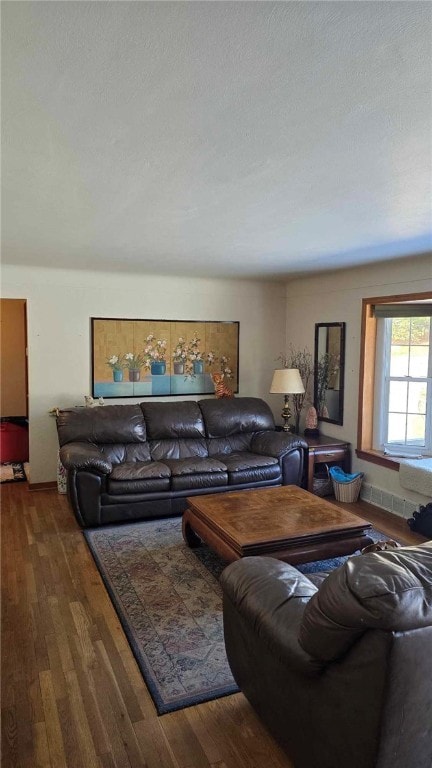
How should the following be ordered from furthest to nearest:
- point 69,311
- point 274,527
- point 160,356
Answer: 1. point 160,356
2. point 69,311
3. point 274,527

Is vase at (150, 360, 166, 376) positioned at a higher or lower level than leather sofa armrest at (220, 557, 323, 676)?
higher

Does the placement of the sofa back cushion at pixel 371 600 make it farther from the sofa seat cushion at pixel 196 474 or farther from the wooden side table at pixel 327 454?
the wooden side table at pixel 327 454

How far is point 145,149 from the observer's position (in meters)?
1.97

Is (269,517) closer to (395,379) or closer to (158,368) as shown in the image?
(395,379)

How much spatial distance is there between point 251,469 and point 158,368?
1.73 metres

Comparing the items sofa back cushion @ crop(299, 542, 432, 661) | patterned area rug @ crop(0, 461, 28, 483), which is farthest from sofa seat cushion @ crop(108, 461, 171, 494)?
sofa back cushion @ crop(299, 542, 432, 661)

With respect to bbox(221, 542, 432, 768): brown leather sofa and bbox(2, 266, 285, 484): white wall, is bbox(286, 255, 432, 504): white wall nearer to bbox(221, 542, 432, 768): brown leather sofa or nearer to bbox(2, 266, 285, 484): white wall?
bbox(2, 266, 285, 484): white wall

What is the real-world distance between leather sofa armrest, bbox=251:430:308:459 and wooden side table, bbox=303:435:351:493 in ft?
0.46

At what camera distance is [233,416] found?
5.54 metres

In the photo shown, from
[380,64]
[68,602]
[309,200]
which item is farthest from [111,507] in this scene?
[380,64]

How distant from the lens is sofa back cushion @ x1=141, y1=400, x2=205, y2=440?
524 centimetres

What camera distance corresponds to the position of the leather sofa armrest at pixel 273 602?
176 centimetres

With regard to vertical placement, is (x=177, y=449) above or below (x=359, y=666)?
below

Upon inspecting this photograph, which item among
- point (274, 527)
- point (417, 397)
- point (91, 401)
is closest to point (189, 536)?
point (274, 527)
